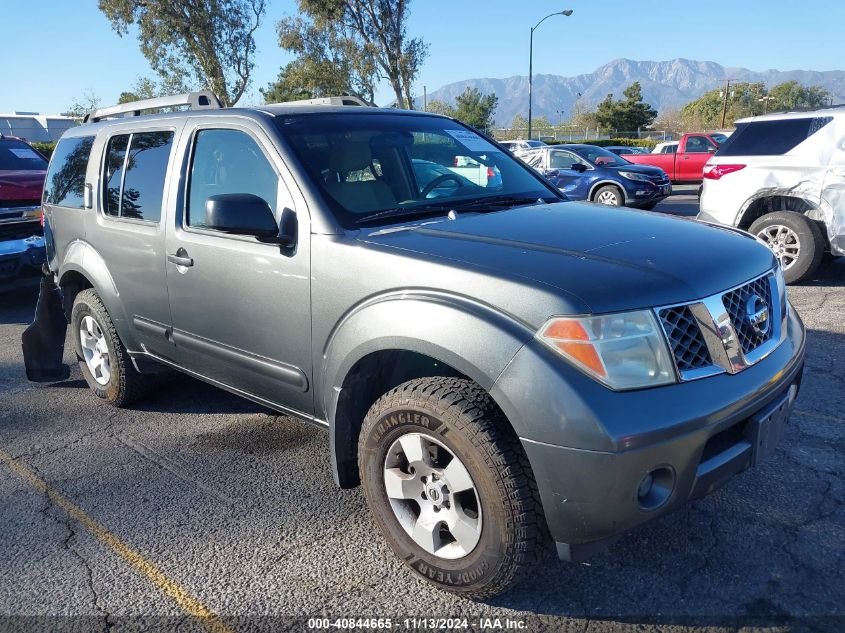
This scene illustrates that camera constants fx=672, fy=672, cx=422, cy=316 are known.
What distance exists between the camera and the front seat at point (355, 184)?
298 cm

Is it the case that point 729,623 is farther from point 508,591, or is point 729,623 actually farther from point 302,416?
point 302,416

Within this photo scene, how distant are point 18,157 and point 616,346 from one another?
29.8 feet

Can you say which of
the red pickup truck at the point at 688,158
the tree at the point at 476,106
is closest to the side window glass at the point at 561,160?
the red pickup truck at the point at 688,158

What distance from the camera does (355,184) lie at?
309cm

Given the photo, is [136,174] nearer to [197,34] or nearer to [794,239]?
[794,239]

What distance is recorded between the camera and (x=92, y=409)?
454cm

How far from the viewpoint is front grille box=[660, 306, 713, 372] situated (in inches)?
83.7

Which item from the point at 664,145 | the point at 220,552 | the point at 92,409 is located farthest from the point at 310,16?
the point at 220,552

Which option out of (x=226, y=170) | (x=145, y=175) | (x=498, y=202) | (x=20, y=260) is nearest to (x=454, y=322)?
(x=498, y=202)

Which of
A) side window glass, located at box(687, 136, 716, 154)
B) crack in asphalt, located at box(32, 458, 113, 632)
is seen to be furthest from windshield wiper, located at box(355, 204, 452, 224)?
side window glass, located at box(687, 136, 716, 154)

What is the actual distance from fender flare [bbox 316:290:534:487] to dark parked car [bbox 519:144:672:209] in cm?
1096

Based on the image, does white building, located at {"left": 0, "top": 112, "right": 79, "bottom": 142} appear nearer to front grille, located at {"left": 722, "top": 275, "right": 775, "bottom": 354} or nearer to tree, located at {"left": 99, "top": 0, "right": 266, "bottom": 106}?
tree, located at {"left": 99, "top": 0, "right": 266, "bottom": 106}

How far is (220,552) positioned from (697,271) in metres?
2.19

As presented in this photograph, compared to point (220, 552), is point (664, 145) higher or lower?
higher
